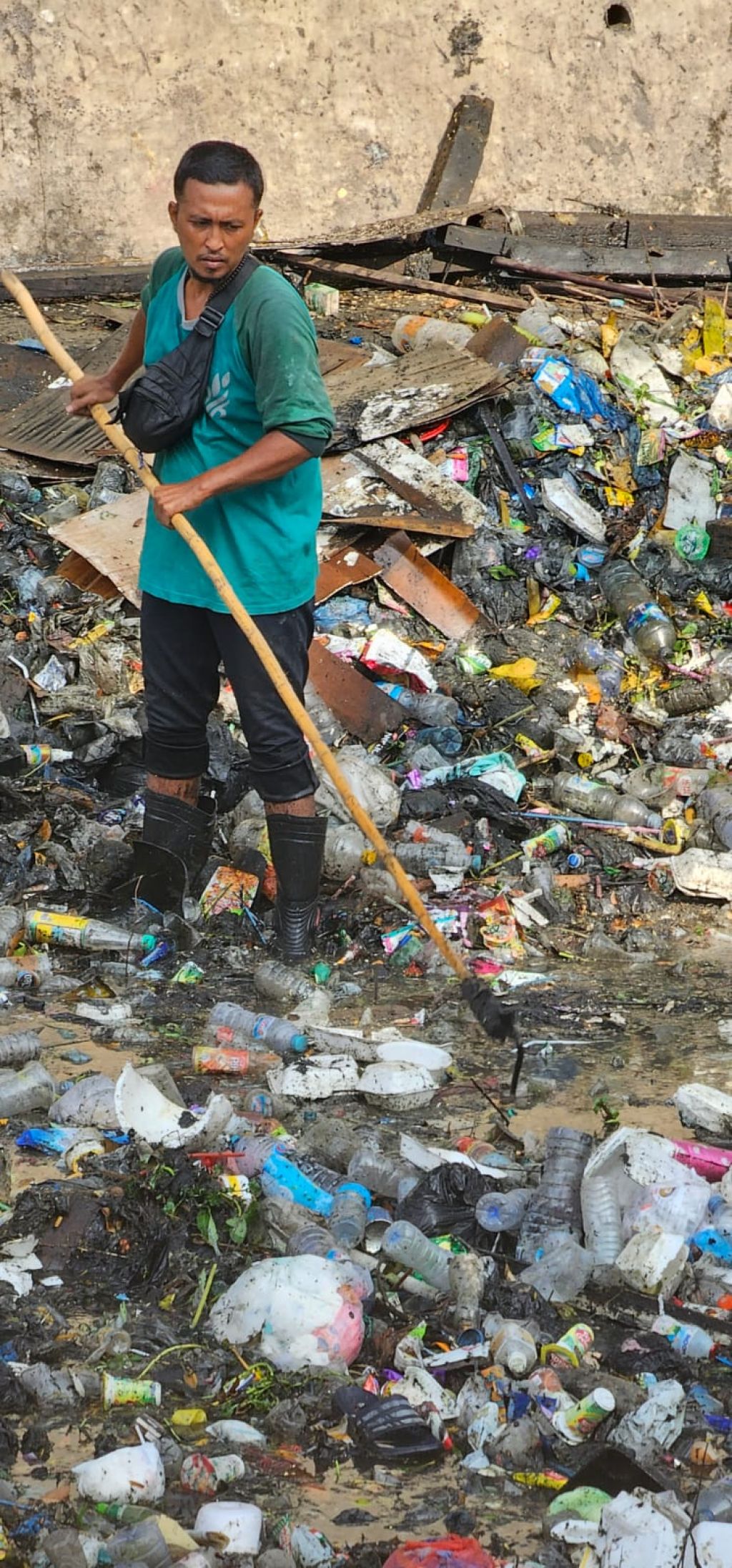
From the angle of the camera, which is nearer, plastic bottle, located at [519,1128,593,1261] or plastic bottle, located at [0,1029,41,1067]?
plastic bottle, located at [519,1128,593,1261]

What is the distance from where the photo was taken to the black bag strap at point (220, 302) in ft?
12.3

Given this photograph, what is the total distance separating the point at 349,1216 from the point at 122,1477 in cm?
84

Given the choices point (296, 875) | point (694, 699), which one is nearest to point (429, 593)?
point (694, 699)

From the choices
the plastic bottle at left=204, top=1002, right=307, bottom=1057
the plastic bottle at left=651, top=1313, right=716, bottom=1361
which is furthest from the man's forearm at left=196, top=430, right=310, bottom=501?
the plastic bottle at left=651, top=1313, right=716, bottom=1361

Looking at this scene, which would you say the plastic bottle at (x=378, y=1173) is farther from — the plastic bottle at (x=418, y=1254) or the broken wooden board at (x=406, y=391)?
the broken wooden board at (x=406, y=391)

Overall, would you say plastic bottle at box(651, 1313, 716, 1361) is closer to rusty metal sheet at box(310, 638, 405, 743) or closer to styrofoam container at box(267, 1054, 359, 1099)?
styrofoam container at box(267, 1054, 359, 1099)

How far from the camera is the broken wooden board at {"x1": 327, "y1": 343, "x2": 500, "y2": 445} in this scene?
712 centimetres

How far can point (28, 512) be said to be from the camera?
6.99 m

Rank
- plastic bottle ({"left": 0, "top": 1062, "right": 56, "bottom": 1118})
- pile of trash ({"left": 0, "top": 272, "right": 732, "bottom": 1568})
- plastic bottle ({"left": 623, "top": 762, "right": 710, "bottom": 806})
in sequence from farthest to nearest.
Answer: plastic bottle ({"left": 623, "top": 762, "right": 710, "bottom": 806}) → plastic bottle ({"left": 0, "top": 1062, "right": 56, "bottom": 1118}) → pile of trash ({"left": 0, "top": 272, "right": 732, "bottom": 1568})

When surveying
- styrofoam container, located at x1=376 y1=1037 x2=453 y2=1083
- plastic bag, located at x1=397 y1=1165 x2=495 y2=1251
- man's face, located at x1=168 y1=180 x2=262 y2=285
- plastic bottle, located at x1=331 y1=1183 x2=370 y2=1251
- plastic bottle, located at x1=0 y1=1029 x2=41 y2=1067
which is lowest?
styrofoam container, located at x1=376 y1=1037 x2=453 y2=1083

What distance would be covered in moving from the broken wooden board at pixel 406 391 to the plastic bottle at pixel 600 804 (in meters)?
2.29

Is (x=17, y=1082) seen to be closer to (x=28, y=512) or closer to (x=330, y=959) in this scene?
(x=330, y=959)

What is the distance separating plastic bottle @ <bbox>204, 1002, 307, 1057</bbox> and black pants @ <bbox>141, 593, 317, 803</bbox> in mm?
667

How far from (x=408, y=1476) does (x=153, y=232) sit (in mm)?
9443
